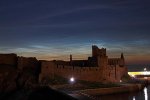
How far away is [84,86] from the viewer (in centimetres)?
6869

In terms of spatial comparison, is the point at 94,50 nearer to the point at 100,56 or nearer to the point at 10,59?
the point at 100,56

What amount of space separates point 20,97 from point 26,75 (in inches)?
588

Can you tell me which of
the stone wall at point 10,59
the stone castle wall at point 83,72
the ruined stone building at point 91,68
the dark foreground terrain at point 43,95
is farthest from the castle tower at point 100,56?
the dark foreground terrain at point 43,95

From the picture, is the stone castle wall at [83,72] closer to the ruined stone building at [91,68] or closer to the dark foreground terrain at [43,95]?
the ruined stone building at [91,68]

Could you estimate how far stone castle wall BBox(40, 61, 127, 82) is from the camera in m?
65.3

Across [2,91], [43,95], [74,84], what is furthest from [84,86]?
[43,95]

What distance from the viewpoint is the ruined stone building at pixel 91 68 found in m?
65.9

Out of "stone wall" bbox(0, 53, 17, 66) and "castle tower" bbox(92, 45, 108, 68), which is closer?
"stone wall" bbox(0, 53, 17, 66)

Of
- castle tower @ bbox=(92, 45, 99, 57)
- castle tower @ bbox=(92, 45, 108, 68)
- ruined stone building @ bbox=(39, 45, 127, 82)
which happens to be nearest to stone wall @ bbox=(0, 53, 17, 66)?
ruined stone building @ bbox=(39, 45, 127, 82)

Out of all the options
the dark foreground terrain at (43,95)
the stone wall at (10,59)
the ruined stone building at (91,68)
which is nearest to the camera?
the dark foreground terrain at (43,95)

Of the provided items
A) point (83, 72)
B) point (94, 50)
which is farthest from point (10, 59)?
point (94, 50)

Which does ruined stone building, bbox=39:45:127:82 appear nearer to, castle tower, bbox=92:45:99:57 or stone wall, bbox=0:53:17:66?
castle tower, bbox=92:45:99:57

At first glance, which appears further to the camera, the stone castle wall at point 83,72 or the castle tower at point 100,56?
the castle tower at point 100,56

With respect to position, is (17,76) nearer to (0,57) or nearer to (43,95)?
(0,57)
